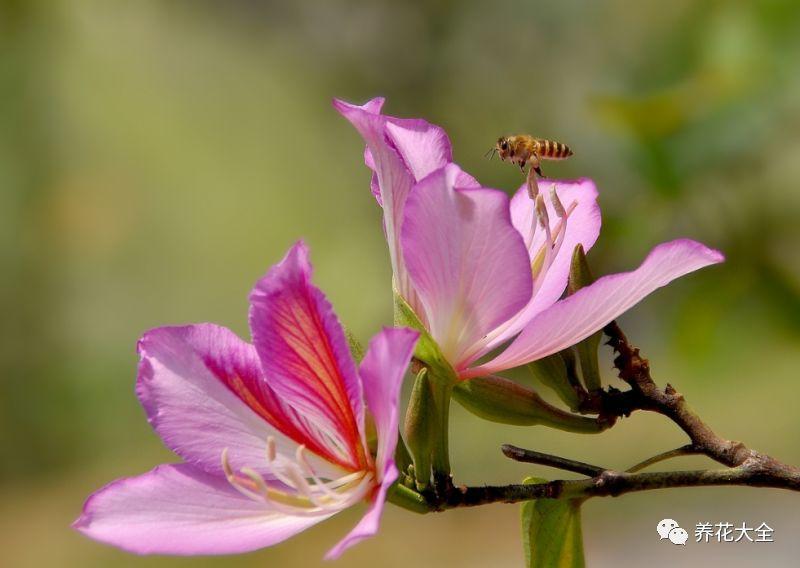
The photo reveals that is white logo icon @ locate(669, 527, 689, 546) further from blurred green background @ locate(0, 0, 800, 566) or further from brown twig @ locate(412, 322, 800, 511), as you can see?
blurred green background @ locate(0, 0, 800, 566)

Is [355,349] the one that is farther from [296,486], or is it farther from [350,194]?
[350,194]

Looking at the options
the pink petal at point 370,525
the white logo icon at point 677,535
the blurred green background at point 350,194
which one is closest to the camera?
the pink petal at point 370,525

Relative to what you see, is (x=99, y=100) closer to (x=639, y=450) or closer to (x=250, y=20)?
(x=250, y=20)

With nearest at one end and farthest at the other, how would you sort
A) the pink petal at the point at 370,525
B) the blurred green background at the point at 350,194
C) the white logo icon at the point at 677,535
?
the pink petal at the point at 370,525, the white logo icon at the point at 677,535, the blurred green background at the point at 350,194

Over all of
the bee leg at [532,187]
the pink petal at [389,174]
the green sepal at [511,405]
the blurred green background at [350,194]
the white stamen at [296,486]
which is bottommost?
the white stamen at [296,486]

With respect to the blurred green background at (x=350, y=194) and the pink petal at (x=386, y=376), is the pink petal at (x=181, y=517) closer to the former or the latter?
the pink petal at (x=386, y=376)

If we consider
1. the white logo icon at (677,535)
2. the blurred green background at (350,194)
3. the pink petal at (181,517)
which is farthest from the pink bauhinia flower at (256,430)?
the blurred green background at (350,194)

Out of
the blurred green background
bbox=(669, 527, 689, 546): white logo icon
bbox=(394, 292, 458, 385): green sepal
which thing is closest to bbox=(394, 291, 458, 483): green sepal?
bbox=(394, 292, 458, 385): green sepal
